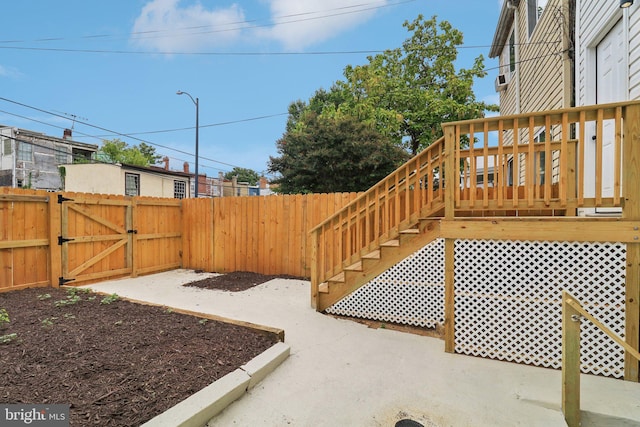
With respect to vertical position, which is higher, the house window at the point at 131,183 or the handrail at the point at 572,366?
the house window at the point at 131,183

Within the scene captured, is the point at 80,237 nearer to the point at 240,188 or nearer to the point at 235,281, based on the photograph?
the point at 235,281

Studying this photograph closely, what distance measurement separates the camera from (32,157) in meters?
18.1

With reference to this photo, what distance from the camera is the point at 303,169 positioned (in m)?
10.4

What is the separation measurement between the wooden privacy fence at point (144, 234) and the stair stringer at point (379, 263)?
6.68ft

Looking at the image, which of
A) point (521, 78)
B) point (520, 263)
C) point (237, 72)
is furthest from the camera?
point (237, 72)

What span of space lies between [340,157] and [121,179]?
11.4 m

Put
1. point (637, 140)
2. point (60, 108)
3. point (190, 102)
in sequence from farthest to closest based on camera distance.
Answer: point (60, 108) < point (190, 102) < point (637, 140)

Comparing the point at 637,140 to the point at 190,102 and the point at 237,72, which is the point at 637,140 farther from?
the point at 237,72

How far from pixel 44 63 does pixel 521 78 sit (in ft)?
64.7

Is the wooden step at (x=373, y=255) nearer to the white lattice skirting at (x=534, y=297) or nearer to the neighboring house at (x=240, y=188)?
the white lattice skirting at (x=534, y=297)

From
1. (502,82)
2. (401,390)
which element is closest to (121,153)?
(502,82)

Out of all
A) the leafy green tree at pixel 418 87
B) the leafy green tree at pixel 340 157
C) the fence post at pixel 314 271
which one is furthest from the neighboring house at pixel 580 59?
the leafy green tree at pixel 418 87

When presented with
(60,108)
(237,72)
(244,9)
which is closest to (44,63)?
(60,108)

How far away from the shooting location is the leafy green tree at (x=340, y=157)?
32.6 feet
